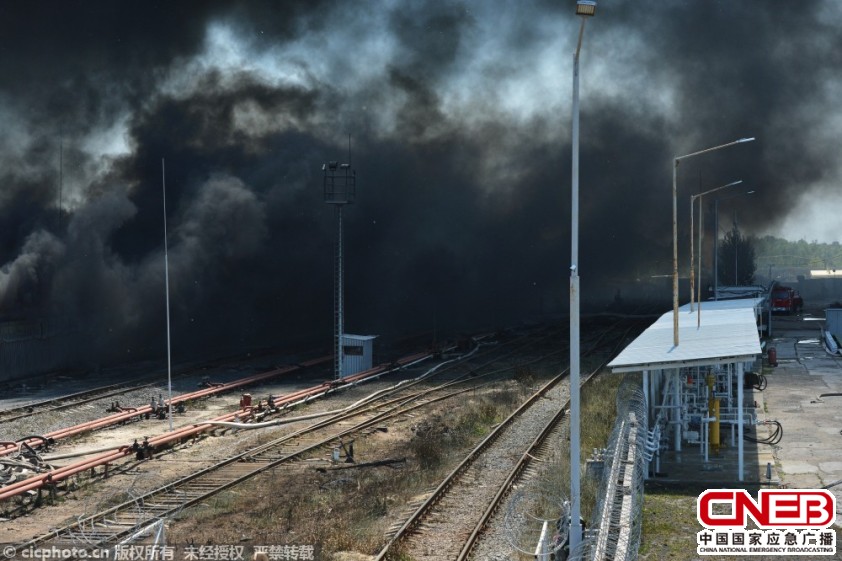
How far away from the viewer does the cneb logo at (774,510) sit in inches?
562

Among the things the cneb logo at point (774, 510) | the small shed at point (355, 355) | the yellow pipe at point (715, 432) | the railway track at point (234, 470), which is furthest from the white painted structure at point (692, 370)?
the small shed at point (355, 355)

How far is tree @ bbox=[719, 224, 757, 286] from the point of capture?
7550 centimetres

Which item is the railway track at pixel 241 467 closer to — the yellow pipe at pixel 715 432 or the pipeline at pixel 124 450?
the pipeline at pixel 124 450

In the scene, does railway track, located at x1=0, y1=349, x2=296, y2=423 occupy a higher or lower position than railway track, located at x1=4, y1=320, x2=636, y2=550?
higher

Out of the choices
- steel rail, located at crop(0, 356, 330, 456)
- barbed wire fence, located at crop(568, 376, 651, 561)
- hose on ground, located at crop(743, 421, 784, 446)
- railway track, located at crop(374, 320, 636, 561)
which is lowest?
railway track, located at crop(374, 320, 636, 561)

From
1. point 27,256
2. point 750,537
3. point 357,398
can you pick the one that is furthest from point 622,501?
point 27,256

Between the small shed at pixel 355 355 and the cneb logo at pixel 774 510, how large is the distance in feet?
66.5

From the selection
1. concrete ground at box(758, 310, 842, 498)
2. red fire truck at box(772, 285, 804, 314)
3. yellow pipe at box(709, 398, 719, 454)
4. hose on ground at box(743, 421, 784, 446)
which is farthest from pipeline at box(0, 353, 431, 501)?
red fire truck at box(772, 285, 804, 314)

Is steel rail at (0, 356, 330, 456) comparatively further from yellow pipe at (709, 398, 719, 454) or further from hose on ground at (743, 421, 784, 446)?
hose on ground at (743, 421, 784, 446)

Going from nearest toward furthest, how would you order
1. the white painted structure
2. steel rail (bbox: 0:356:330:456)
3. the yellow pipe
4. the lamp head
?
the lamp head
the white painted structure
the yellow pipe
steel rail (bbox: 0:356:330:456)

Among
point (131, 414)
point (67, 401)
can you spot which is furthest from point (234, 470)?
point (67, 401)

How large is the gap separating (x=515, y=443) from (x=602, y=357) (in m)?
18.1

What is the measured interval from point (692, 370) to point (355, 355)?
13008 millimetres

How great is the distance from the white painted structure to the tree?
47.9m
